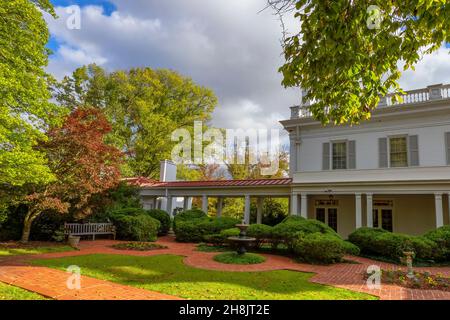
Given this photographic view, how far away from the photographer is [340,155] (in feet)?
56.9

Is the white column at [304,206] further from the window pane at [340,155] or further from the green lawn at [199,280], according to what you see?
the green lawn at [199,280]

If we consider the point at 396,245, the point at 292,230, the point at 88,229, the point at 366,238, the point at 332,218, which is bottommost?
the point at 88,229

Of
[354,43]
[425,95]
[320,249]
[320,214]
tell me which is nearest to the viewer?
[354,43]

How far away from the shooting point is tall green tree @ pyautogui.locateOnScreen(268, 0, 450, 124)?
449 centimetres

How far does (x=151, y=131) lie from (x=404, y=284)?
25.0 meters

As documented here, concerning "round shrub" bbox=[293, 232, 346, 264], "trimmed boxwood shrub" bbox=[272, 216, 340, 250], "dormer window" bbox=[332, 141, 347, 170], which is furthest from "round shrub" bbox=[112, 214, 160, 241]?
"dormer window" bbox=[332, 141, 347, 170]

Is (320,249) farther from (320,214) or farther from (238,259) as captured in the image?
(320,214)

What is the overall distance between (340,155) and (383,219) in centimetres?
422

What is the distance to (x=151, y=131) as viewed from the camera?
94.9 ft

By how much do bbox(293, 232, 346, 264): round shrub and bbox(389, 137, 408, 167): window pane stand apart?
7.52 metres

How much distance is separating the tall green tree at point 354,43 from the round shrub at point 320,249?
5.80 m

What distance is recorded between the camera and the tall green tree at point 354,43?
14.7 feet

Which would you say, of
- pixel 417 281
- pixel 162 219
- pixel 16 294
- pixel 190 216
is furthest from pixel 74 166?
pixel 417 281

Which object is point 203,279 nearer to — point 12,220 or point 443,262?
point 443,262
